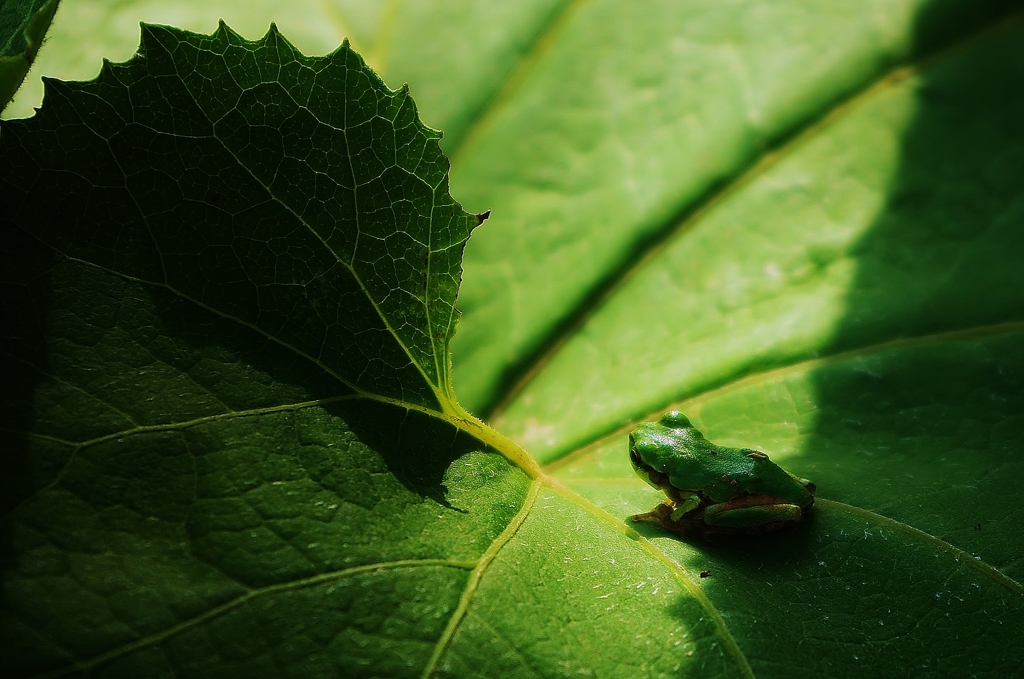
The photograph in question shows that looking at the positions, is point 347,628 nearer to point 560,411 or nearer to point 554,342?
point 560,411

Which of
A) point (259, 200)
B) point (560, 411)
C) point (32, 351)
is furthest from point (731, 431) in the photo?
point (32, 351)

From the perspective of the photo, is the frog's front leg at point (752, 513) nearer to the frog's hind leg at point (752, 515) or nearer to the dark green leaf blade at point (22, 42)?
the frog's hind leg at point (752, 515)

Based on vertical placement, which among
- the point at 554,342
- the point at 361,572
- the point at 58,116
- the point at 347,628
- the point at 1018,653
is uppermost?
the point at 554,342

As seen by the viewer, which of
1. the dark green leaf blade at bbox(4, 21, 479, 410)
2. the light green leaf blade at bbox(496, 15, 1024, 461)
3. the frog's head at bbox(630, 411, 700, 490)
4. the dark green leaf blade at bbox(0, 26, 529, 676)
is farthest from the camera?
the light green leaf blade at bbox(496, 15, 1024, 461)

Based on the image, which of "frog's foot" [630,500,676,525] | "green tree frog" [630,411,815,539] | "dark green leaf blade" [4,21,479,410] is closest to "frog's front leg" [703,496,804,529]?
"green tree frog" [630,411,815,539]

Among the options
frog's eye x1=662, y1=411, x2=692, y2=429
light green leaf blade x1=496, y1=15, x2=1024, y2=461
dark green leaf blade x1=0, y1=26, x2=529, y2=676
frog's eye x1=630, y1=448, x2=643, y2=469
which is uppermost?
light green leaf blade x1=496, y1=15, x2=1024, y2=461

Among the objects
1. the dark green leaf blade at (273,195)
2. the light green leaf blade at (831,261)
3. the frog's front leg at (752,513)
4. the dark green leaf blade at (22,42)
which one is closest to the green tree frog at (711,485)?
the frog's front leg at (752,513)

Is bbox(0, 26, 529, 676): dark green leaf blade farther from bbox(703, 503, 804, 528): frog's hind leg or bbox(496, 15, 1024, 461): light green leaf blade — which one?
bbox(496, 15, 1024, 461): light green leaf blade
